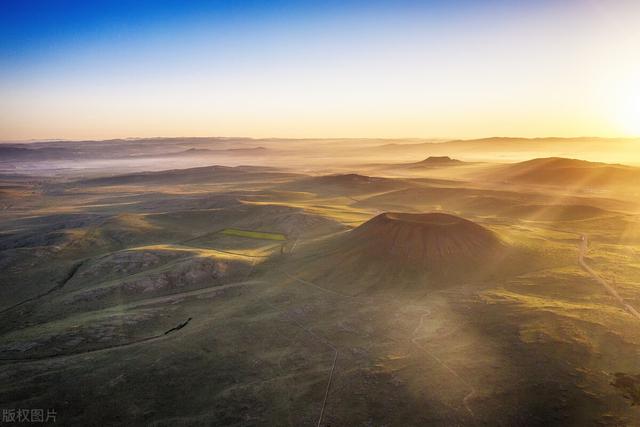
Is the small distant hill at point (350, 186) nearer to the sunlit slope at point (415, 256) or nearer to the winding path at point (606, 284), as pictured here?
the sunlit slope at point (415, 256)

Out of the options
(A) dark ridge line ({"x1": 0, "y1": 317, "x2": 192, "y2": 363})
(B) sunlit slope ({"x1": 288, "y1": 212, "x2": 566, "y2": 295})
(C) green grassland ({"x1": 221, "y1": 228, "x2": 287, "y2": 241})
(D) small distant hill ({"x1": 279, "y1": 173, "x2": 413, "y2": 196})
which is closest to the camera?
(A) dark ridge line ({"x1": 0, "y1": 317, "x2": 192, "y2": 363})

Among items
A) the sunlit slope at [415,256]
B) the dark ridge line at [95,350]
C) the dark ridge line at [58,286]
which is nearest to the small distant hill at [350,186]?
the sunlit slope at [415,256]

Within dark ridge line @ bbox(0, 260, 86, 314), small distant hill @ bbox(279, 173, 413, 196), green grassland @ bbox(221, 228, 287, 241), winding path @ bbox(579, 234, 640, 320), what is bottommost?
dark ridge line @ bbox(0, 260, 86, 314)

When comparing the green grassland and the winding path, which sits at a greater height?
the winding path

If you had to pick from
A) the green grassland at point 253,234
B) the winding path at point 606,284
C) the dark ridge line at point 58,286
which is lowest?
the dark ridge line at point 58,286

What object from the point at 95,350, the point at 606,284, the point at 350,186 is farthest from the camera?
the point at 350,186

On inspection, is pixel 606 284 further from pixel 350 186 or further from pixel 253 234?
pixel 350 186

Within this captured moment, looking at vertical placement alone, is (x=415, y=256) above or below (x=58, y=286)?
above

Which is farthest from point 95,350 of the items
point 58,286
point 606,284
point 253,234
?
point 606,284

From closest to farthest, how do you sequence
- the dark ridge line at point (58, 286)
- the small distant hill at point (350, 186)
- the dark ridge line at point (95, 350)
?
the dark ridge line at point (95, 350), the dark ridge line at point (58, 286), the small distant hill at point (350, 186)

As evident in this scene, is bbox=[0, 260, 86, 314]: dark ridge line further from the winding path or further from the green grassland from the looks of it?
the winding path

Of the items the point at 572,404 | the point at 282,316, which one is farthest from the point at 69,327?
the point at 572,404

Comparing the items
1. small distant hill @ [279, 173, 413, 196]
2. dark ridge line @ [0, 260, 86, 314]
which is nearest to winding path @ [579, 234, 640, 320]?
dark ridge line @ [0, 260, 86, 314]
